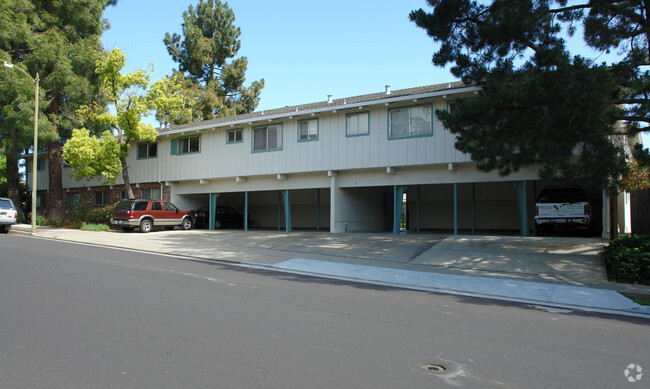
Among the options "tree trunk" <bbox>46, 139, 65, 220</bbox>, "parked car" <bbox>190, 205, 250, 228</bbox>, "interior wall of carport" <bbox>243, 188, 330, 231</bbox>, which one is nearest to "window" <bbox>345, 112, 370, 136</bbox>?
"interior wall of carport" <bbox>243, 188, 330, 231</bbox>

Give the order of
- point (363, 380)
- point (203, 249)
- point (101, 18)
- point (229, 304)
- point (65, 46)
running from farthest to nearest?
1. point (101, 18)
2. point (65, 46)
3. point (203, 249)
4. point (229, 304)
5. point (363, 380)

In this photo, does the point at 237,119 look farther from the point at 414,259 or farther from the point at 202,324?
the point at 202,324

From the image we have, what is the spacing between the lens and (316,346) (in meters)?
5.17

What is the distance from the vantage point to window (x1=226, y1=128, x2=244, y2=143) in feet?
78.2

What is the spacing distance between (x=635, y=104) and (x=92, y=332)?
41.4 feet

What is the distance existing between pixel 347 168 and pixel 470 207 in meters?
8.48

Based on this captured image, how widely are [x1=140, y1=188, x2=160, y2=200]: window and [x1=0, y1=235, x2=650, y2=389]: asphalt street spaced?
18803 mm

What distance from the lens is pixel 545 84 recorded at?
10.9 m

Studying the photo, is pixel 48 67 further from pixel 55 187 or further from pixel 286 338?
pixel 286 338

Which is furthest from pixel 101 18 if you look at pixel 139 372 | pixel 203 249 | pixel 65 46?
pixel 139 372

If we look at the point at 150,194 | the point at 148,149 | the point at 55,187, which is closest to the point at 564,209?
the point at 150,194

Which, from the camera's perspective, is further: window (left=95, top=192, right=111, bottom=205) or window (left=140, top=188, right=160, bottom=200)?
window (left=95, top=192, right=111, bottom=205)

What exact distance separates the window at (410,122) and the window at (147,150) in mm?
15380

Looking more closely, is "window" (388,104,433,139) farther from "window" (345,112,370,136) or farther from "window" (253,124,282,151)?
"window" (253,124,282,151)
